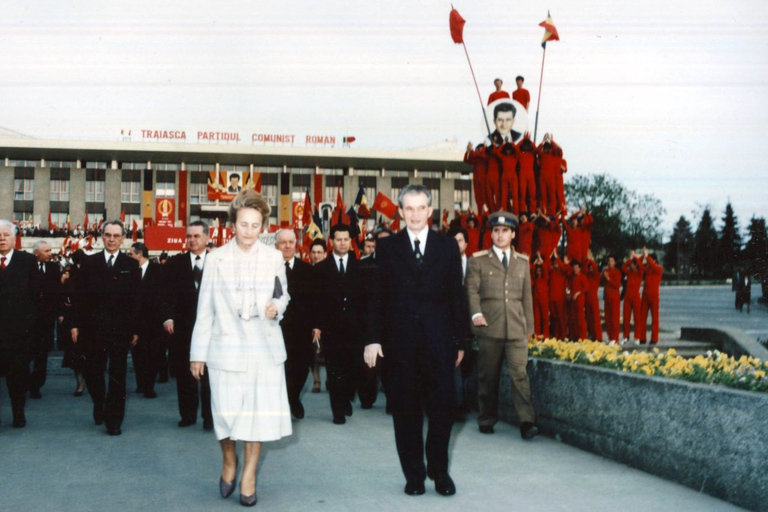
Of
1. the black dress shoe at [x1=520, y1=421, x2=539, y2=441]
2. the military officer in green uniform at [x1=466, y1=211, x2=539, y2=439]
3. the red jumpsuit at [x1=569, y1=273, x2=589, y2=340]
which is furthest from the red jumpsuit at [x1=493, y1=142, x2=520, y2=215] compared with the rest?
the black dress shoe at [x1=520, y1=421, x2=539, y2=441]

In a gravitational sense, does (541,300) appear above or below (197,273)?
below

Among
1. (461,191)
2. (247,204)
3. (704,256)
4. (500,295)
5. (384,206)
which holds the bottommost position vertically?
(500,295)

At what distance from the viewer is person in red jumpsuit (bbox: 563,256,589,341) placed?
1561 centimetres

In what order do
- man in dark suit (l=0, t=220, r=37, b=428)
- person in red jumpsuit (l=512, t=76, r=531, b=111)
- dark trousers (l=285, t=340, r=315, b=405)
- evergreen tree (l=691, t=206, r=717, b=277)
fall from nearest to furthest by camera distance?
man in dark suit (l=0, t=220, r=37, b=428) < dark trousers (l=285, t=340, r=315, b=405) < person in red jumpsuit (l=512, t=76, r=531, b=111) < evergreen tree (l=691, t=206, r=717, b=277)

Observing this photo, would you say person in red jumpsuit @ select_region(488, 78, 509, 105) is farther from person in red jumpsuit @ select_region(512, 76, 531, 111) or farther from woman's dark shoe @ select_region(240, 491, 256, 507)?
woman's dark shoe @ select_region(240, 491, 256, 507)

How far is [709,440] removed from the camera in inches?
198

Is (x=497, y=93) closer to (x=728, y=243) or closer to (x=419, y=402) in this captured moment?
(x=419, y=402)

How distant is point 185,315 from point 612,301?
1043 centimetres

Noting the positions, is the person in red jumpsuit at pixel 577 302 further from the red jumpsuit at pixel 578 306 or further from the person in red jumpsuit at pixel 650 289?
the person in red jumpsuit at pixel 650 289

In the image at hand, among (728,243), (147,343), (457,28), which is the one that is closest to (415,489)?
(147,343)

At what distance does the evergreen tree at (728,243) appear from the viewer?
6931 cm

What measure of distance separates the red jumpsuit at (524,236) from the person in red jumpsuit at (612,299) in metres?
3.56

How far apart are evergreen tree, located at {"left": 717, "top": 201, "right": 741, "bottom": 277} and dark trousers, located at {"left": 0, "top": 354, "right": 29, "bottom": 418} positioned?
187ft

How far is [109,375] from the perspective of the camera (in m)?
7.52
